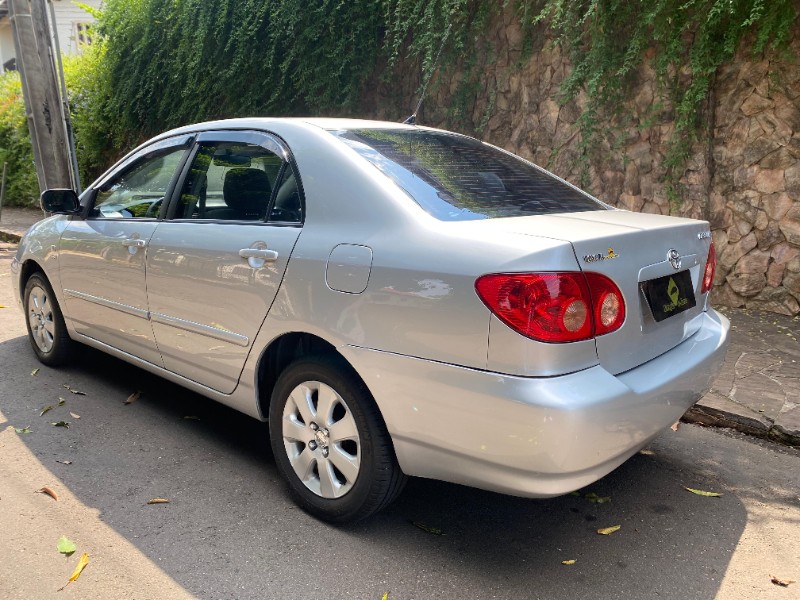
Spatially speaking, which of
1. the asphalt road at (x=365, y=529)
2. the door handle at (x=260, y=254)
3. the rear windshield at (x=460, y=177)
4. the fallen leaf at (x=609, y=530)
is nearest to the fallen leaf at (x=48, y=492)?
the asphalt road at (x=365, y=529)

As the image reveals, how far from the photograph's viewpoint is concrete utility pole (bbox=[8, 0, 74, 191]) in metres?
8.19

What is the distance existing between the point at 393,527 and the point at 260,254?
1.26 m

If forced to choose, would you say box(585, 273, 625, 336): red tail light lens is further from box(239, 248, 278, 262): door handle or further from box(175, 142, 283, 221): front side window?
box(175, 142, 283, 221): front side window

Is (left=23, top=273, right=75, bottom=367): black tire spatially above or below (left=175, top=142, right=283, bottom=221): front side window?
below

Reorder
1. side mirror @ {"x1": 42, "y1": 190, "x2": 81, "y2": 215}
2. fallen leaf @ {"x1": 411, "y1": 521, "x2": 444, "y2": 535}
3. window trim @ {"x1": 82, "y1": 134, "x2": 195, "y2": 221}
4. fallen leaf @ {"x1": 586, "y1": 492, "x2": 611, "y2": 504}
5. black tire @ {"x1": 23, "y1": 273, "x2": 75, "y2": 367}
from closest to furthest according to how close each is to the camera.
A: fallen leaf @ {"x1": 411, "y1": 521, "x2": 444, "y2": 535} < fallen leaf @ {"x1": 586, "y1": 492, "x2": 611, "y2": 504} < window trim @ {"x1": 82, "y1": 134, "x2": 195, "y2": 221} < side mirror @ {"x1": 42, "y1": 190, "x2": 81, "y2": 215} < black tire @ {"x1": 23, "y1": 273, "x2": 75, "y2": 367}

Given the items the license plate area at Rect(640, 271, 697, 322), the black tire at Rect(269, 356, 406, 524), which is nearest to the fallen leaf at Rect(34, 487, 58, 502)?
the black tire at Rect(269, 356, 406, 524)

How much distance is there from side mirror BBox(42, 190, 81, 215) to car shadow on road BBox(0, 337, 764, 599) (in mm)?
1247

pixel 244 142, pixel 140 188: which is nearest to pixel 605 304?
pixel 244 142

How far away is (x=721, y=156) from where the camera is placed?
5.78 meters

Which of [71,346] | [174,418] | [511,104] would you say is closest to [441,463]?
[174,418]

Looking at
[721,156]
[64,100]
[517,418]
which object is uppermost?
[64,100]

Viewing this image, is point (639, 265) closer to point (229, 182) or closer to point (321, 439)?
point (321, 439)

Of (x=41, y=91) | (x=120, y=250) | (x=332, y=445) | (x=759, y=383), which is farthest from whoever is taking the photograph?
(x=41, y=91)

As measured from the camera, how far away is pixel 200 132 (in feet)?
11.6
